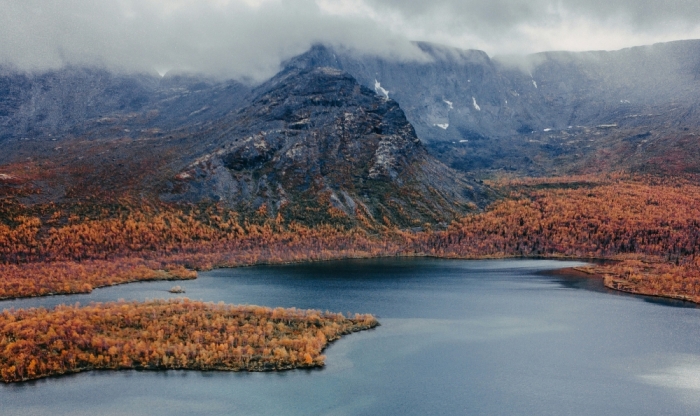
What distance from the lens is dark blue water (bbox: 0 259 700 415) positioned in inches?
3221

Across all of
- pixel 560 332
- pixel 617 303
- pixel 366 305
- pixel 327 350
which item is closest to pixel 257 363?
pixel 327 350

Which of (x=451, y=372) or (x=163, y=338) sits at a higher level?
(x=163, y=338)

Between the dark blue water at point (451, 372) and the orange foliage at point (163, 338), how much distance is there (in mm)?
3655

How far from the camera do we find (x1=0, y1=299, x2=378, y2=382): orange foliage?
95500mm

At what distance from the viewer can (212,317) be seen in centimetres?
11944

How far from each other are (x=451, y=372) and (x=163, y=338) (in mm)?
53983

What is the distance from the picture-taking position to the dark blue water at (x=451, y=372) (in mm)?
81812

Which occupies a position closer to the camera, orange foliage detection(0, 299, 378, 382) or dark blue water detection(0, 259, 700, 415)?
dark blue water detection(0, 259, 700, 415)

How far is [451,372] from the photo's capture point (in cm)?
9656

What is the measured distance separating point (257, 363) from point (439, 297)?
74.2 metres

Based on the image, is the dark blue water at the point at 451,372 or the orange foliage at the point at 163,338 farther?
the orange foliage at the point at 163,338

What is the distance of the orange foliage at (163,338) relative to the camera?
95.5m

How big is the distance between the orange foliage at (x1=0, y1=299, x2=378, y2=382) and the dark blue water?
12.0 ft

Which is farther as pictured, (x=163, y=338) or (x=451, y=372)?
(x=163, y=338)
